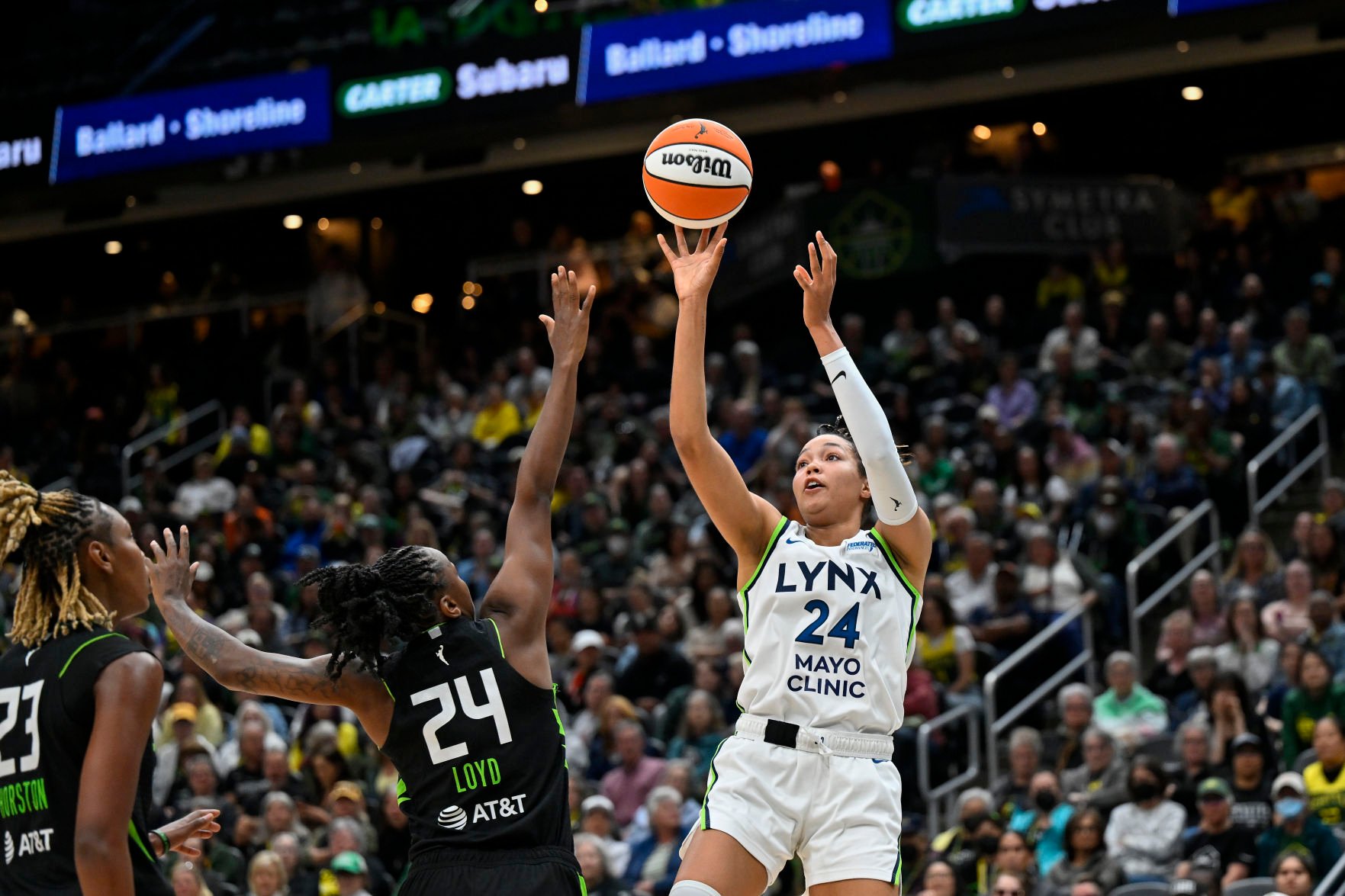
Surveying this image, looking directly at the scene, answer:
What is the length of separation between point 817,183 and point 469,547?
7.52 meters

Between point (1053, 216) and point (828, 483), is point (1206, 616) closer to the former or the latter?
point (828, 483)

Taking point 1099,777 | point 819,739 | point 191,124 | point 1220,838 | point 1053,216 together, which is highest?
point 191,124

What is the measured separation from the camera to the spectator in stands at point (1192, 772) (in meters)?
11.0

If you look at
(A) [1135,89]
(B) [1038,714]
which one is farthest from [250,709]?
(A) [1135,89]

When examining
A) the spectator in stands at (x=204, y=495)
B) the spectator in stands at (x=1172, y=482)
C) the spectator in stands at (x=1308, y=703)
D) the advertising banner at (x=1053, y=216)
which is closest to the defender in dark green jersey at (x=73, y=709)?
the spectator in stands at (x=1308, y=703)

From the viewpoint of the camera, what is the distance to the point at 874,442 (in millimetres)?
5965

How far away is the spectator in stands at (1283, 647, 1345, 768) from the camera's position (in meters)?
11.2

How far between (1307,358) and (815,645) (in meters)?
10.9

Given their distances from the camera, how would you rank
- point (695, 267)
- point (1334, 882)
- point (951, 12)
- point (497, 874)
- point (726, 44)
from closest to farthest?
1. point (497, 874)
2. point (695, 267)
3. point (1334, 882)
4. point (951, 12)
5. point (726, 44)

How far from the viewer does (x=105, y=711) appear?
15.0ft

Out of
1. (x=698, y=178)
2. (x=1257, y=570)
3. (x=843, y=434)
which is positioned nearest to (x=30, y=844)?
(x=843, y=434)

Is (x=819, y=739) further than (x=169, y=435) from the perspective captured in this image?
No

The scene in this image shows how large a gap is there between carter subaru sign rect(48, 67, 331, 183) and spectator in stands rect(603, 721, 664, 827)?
10507 millimetres

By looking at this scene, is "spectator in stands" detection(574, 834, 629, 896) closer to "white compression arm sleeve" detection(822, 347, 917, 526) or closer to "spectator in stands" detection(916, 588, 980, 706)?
"spectator in stands" detection(916, 588, 980, 706)
